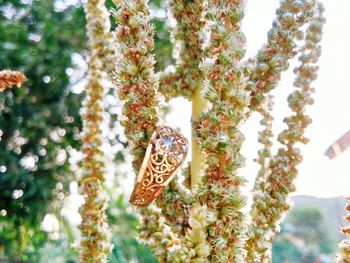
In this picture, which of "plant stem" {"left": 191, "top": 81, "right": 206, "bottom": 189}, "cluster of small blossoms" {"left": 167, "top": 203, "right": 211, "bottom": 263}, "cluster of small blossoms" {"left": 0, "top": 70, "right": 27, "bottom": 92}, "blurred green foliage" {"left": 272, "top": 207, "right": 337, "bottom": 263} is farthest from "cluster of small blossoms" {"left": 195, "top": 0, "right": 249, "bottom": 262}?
"blurred green foliage" {"left": 272, "top": 207, "right": 337, "bottom": 263}

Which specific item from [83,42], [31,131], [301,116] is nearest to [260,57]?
[301,116]

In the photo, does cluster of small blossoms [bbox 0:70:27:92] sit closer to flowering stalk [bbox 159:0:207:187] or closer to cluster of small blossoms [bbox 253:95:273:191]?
flowering stalk [bbox 159:0:207:187]

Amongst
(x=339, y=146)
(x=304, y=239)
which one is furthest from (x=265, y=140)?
(x=304, y=239)

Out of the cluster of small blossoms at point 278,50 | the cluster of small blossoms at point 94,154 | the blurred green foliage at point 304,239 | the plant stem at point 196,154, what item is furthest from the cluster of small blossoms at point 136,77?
the blurred green foliage at point 304,239

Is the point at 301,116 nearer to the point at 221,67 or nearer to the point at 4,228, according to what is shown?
the point at 221,67

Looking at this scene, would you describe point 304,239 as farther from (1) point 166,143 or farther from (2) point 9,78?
(2) point 9,78
